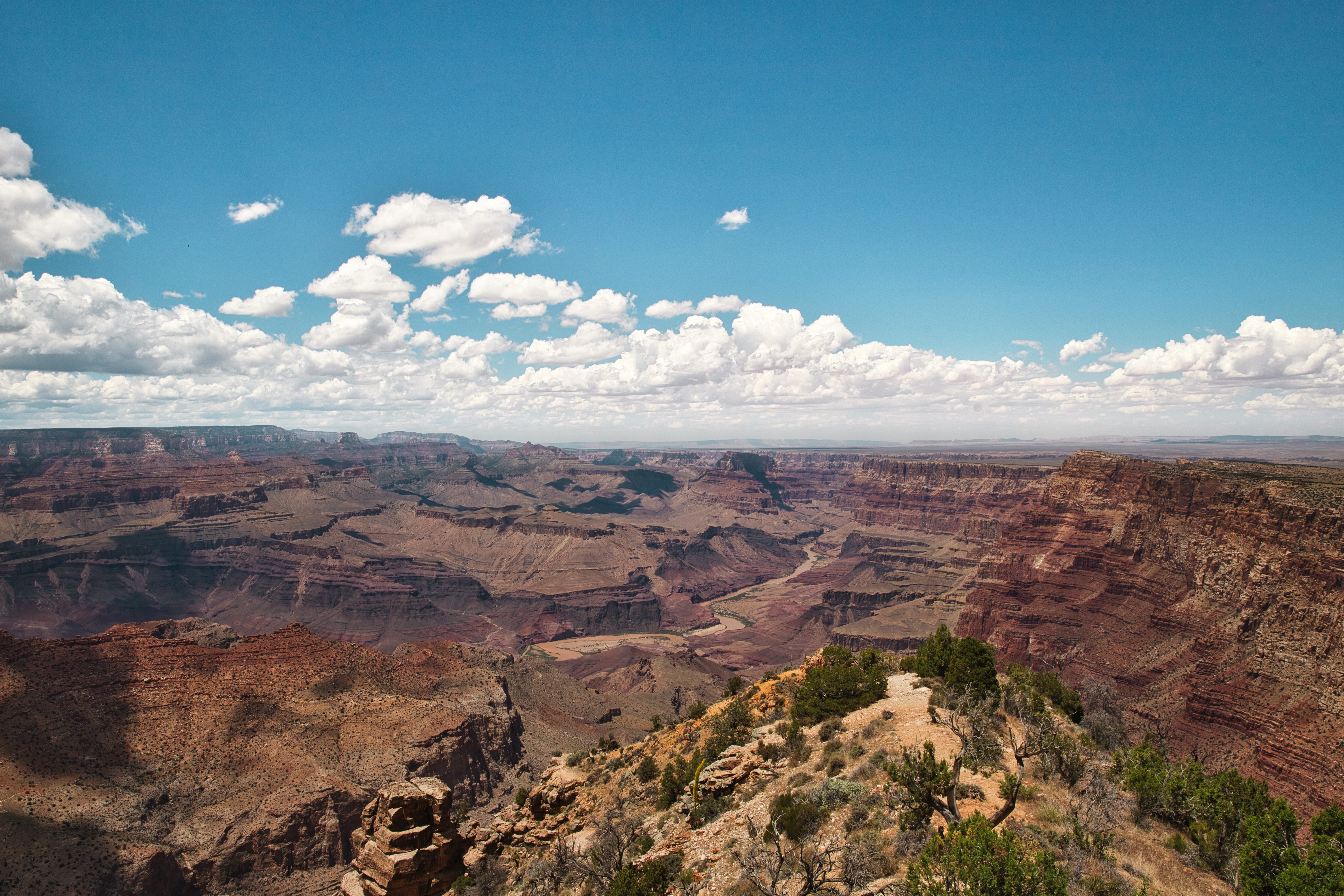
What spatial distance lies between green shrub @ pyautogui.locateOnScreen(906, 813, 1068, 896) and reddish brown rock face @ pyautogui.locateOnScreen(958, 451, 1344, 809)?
36571 mm

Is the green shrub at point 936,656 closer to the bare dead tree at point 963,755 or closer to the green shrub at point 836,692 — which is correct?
the green shrub at point 836,692

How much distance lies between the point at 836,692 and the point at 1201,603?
46.9 meters

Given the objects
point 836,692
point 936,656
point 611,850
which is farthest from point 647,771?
point 936,656

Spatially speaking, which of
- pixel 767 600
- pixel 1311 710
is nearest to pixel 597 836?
pixel 1311 710

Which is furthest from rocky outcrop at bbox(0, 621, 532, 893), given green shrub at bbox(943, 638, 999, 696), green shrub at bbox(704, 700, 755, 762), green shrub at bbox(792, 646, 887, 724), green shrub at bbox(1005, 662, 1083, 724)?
green shrub at bbox(1005, 662, 1083, 724)

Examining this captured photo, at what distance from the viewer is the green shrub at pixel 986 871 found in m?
11.9

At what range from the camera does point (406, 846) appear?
28.4 m

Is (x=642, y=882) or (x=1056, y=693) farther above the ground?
(x=642, y=882)

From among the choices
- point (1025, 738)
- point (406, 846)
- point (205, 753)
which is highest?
point (1025, 738)

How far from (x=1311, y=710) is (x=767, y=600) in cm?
13751

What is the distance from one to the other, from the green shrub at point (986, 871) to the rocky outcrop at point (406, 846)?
23637 mm

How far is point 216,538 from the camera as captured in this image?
184 m

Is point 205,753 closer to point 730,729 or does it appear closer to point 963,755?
point 730,729

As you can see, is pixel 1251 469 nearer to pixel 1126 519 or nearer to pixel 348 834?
pixel 1126 519
